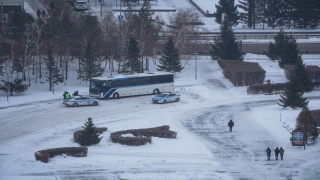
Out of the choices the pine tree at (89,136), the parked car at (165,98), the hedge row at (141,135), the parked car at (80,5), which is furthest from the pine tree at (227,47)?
the pine tree at (89,136)

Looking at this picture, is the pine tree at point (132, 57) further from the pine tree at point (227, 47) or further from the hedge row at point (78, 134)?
the hedge row at point (78, 134)

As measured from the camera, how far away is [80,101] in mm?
43906

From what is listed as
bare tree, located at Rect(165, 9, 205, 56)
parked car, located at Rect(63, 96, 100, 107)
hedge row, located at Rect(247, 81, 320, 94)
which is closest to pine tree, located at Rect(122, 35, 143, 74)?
bare tree, located at Rect(165, 9, 205, 56)

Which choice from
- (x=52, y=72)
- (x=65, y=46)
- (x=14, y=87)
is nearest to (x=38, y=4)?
(x=65, y=46)

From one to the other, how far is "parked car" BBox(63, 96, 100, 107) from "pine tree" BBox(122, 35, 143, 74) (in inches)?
352

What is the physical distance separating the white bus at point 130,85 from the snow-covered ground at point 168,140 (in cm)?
80

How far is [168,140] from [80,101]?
38.2 feet

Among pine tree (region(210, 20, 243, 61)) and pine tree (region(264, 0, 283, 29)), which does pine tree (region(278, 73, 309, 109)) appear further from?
pine tree (region(264, 0, 283, 29))

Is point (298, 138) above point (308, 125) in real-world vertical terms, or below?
below

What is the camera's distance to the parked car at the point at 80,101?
43.7 meters

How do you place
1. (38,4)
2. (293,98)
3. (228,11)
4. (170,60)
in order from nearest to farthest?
(293,98) → (170,60) → (228,11) → (38,4)

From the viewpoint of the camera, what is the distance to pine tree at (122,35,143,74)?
5284cm

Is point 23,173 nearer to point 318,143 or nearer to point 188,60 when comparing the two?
point 318,143

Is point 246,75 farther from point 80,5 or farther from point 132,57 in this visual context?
point 80,5
